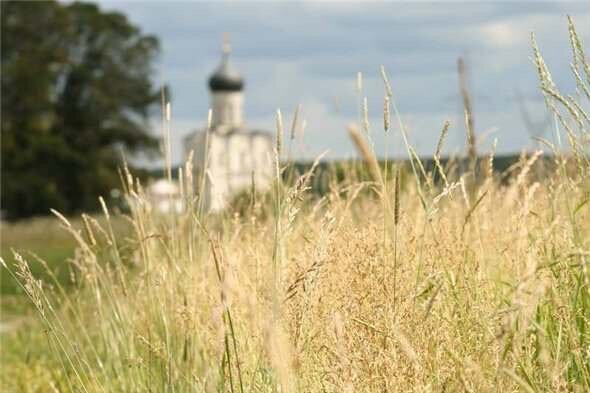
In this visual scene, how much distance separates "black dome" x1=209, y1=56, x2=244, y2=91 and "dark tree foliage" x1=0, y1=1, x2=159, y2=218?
2083 cm

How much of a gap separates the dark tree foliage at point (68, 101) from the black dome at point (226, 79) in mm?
20829

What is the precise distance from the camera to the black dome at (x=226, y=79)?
6271 cm

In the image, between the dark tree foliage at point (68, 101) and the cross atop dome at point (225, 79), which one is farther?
the cross atop dome at point (225, 79)

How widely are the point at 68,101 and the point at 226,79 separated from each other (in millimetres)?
24943

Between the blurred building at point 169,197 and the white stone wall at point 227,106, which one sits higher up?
the blurred building at point 169,197

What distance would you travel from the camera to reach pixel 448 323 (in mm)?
2760

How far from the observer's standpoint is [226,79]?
62.8 meters

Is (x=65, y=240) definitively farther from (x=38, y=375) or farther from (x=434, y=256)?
(x=434, y=256)

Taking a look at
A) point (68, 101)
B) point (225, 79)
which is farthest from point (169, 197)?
point (225, 79)

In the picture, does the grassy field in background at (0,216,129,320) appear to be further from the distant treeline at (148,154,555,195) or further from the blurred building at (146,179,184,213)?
the distant treeline at (148,154,555,195)

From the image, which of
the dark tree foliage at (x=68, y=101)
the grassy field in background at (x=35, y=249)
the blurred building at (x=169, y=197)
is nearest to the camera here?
the blurred building at (x=169, y=197)

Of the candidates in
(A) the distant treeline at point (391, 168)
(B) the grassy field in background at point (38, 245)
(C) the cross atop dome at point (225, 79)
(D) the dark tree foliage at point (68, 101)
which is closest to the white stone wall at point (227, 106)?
(C) the cross atop dome at point (225, 79)

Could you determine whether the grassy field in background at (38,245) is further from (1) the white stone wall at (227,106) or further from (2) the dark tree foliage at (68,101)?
(1) the white stone wall at (227,106)

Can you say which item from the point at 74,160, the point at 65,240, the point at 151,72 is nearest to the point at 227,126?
the point at 151,72
